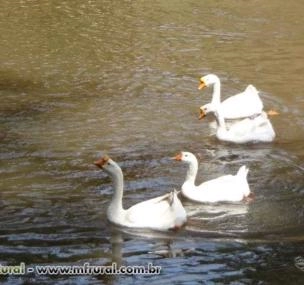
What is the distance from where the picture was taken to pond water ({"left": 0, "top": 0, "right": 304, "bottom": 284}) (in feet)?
23.8

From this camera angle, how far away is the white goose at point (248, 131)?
10.3 meters

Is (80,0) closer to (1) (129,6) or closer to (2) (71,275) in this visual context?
(1) (129,6)

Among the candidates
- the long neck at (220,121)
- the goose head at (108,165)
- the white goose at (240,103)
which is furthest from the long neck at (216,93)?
the goose head at (108,165)

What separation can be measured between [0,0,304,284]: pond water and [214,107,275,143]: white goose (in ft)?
0.38

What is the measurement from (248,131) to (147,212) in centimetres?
305

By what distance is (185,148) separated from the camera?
10.1m

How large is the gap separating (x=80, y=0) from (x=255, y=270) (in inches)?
534

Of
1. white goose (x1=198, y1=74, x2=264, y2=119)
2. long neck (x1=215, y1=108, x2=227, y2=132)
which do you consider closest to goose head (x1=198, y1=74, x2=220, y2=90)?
white goose (x1=198, y1=74, x2=264, y2=119)

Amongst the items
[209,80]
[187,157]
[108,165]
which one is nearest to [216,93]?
[209,80]

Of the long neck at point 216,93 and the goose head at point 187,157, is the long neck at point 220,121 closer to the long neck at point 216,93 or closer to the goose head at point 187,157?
the long neck at point 216,93

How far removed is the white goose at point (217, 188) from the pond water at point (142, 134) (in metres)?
0.14

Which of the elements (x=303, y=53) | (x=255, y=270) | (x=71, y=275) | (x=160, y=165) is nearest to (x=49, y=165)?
(x=160, y=165)
